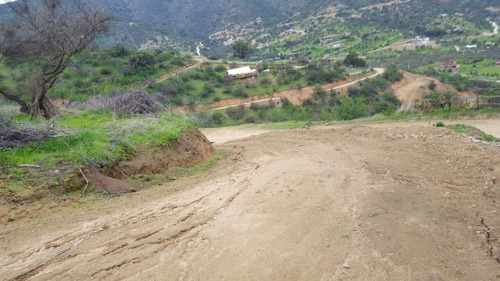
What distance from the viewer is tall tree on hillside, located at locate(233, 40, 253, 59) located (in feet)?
221

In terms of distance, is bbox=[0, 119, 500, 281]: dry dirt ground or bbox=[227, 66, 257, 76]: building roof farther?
bbox=[227, 66, 257, 76]: building roof

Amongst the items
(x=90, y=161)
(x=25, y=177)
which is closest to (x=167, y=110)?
(x=90, y=161)

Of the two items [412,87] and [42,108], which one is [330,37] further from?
[42,108]

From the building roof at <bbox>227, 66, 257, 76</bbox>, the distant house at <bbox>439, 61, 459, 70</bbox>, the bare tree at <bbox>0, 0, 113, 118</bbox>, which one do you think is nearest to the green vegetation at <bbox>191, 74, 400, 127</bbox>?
the building roof at <bbox>227, 66, 257, 76</bbox>

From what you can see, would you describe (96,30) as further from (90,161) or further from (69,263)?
(69,263)

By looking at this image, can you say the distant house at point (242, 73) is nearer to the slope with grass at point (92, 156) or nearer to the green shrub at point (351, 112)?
the green shrub at point (351, 112)

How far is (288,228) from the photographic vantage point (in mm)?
5004

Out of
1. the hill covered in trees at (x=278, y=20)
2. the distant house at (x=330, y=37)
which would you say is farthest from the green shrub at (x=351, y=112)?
the distant house at (x=330, y=37)

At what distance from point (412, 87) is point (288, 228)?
39.9m

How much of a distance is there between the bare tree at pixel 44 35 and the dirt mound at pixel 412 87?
113ft

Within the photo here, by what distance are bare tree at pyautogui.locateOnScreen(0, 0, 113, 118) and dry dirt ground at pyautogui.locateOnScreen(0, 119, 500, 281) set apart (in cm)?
581

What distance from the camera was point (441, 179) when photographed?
6.68 meters

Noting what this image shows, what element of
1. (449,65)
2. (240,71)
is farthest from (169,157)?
(449,65)

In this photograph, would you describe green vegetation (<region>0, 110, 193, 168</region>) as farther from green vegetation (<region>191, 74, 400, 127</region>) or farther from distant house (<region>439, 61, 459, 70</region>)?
distant house (<region>439, 61, 459, 70</region>)
